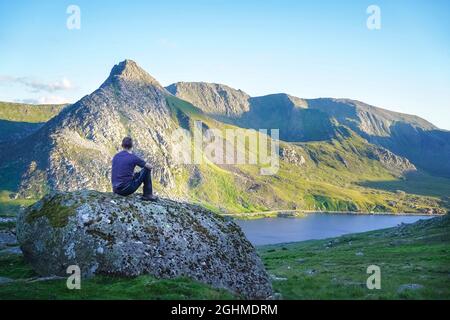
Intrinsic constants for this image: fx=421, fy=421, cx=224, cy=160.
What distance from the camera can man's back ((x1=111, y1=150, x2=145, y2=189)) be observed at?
909 inches

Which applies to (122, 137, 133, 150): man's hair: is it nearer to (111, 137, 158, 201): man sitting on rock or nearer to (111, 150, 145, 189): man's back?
(111, 137, 158, 201): man sitting on rock

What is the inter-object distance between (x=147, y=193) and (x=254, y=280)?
7657 millimetres

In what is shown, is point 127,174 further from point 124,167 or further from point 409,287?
point 409,287

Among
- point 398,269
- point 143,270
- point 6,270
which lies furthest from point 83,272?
point 398,269

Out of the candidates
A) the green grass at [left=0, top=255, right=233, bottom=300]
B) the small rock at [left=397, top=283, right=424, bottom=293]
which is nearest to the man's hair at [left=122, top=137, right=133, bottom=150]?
the green grass at [left=0, top=255, right=233, bottom=300]

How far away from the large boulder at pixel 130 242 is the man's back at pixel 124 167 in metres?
0.96

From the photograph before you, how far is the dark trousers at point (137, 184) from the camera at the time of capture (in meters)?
23.1

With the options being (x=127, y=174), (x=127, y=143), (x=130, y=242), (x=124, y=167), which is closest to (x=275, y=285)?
(x=130, y=242)

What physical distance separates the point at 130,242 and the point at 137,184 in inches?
146

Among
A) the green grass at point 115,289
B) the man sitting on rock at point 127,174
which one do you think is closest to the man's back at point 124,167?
the man sitting on rock at point 127,174

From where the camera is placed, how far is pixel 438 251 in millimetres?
50625

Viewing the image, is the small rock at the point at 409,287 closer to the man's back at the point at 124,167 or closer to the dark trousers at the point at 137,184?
the dark trousers at the point at 137,184
